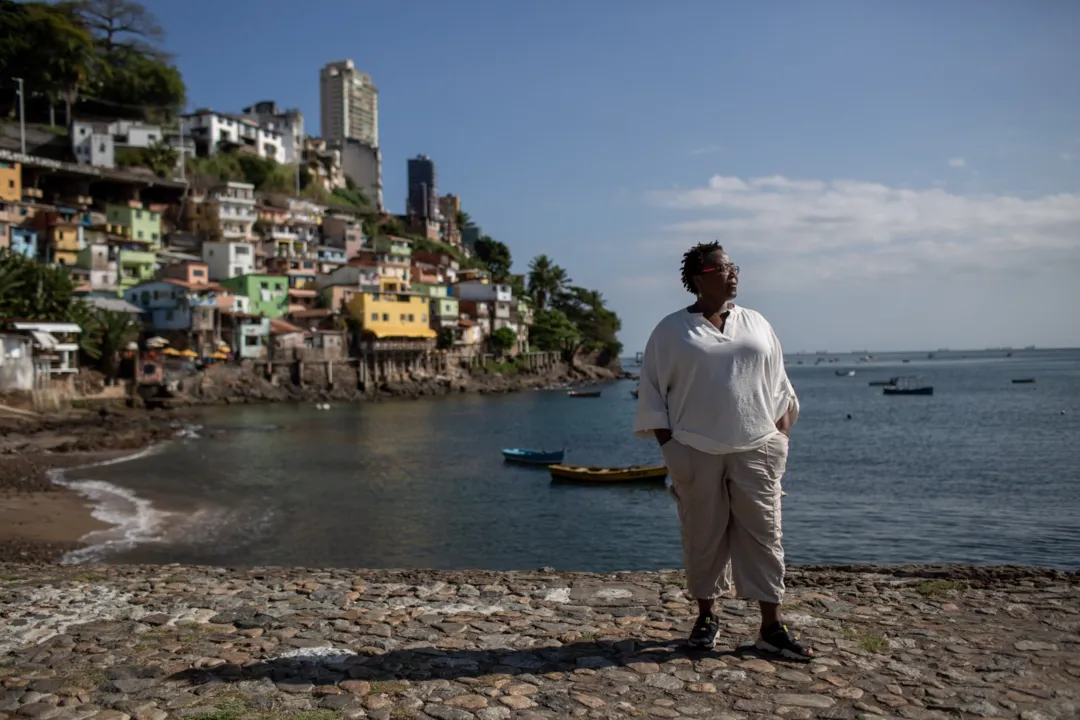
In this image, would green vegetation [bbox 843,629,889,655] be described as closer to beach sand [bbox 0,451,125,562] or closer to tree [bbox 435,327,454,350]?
beach sand [bbox 0,451,125,562]

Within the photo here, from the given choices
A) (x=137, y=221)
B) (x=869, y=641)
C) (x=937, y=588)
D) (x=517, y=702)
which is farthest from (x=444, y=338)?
(x=517, y=702)

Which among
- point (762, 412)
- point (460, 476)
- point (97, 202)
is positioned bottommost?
point (460, 476)

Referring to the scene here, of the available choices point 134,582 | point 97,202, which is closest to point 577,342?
point 97,202

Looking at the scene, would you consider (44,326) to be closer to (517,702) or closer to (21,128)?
(21,128)

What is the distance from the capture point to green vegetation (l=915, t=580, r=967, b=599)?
706cm

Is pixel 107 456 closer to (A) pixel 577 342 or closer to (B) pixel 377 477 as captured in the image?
(B) pixel 377 477

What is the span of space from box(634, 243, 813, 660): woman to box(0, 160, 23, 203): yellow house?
72.3m

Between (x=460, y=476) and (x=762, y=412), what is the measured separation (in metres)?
28.7

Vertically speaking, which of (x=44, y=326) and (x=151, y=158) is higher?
(x=151, y=158)

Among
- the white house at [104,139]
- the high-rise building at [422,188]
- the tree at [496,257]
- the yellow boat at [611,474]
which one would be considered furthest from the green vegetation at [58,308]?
the high-rise building at [422,188]

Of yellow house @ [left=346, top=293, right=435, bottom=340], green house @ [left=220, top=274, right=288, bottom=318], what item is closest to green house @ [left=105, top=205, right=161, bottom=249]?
green house @ [left=220, top=274, right=288, bottom=318]

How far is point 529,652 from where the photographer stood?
5.73 meters

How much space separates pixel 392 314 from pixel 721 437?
3016 inches

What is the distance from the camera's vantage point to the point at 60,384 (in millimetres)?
50469
